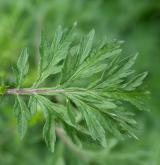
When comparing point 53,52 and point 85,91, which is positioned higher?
point 53,52

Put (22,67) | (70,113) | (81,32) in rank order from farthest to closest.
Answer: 1. (81,32)
2. (22,67)
3. (70,113)

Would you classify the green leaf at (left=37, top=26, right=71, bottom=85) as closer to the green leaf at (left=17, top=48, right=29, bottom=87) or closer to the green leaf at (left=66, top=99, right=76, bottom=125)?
the green leaf at (left=17, top=48, right=29, bottom=87)

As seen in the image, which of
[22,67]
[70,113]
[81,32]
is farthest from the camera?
[81,32]

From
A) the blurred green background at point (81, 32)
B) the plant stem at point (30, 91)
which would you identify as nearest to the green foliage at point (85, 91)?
the plant stem at point (30, 91)

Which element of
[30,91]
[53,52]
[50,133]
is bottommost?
[50,133]

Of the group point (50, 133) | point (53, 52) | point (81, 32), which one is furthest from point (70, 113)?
point (81, 32)

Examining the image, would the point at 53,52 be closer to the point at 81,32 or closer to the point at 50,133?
the point at 50,133

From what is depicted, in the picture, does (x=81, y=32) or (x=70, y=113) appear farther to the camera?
(x=81, y=32)

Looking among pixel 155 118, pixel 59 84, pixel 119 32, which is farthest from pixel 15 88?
pixel 119 32

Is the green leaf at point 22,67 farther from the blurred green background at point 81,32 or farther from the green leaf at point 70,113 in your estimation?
the green leaf at point 70,113
